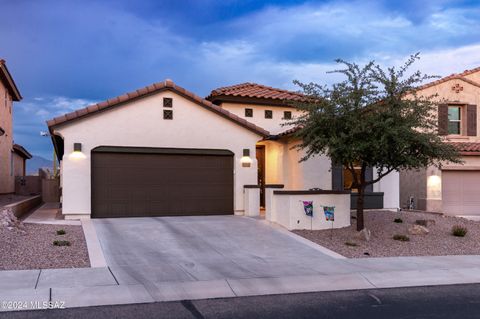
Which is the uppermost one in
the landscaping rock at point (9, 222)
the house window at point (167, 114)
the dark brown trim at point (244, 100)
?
the dark brown trim at point (244, 100)

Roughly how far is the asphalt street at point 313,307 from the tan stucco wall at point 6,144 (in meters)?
20.1

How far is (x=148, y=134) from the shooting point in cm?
1722

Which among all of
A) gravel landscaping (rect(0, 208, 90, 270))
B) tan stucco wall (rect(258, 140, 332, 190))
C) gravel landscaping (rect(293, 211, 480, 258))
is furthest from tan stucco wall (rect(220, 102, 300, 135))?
gravel landscaping (rect(0, 208, 90, 270))

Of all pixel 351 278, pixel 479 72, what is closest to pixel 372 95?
pixel 351 278

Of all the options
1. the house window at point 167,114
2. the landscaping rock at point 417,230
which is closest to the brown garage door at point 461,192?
the landscaping rock at point 417,230

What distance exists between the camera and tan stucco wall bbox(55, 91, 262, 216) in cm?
1619

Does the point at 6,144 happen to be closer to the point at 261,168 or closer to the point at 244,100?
the point at 244,100

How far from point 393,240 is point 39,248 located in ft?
31.4

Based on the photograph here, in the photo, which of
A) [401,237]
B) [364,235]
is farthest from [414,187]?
[364,235]

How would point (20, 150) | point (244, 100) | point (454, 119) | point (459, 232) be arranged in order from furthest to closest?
1. point (20, 150)
2. point (454, 119)
3. point (244, 100)
4. point (459, 232)

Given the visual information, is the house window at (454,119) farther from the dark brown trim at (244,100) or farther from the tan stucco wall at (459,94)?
the dark brown trim at (244,100)

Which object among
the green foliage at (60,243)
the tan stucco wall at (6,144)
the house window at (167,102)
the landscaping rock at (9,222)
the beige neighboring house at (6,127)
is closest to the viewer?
the green foliage at (60,243)

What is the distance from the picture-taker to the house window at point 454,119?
23.5 meters

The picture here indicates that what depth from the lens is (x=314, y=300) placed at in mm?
8016
